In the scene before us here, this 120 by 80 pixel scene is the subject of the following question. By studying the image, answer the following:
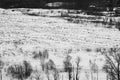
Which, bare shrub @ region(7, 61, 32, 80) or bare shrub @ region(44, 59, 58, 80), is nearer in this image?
bare shrub @ region(7, 61, 32, 80)

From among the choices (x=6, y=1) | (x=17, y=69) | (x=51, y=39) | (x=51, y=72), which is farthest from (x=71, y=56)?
(x=6, y=1)

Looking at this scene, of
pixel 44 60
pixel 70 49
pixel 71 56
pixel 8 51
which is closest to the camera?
pixel 44 60

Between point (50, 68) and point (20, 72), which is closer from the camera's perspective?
point (20, 72)

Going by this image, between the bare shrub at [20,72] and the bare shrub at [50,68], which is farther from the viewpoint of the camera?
the bare shrub at [50,68]

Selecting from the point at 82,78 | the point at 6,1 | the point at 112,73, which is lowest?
the point at 82,78

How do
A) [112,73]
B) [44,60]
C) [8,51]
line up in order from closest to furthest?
[112,73] → [44,60] → [8,51]

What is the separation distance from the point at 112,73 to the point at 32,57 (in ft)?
21.7

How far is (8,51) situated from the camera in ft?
43.6

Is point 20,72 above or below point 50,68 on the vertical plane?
above

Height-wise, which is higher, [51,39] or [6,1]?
[6,1]

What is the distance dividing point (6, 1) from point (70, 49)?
58.4m

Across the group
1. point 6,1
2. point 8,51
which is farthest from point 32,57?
point 6,1

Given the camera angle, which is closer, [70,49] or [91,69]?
[91,69]

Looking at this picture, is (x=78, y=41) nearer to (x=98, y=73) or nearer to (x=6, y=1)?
(x=98, y=73)
